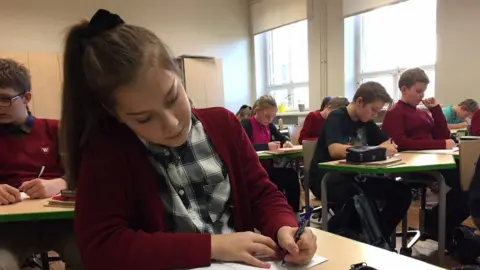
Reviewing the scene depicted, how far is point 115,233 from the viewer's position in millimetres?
682

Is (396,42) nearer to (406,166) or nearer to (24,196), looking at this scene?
(406,166)

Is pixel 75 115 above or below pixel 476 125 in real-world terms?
above

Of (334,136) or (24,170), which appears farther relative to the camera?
(334,136)

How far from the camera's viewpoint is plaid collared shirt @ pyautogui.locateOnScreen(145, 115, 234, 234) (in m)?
0.79

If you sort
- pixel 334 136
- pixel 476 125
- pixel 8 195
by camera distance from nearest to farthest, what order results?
pixel 8 195
pixel 334 136
pixel 476 125

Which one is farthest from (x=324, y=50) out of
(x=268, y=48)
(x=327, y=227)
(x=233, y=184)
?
(x=233, y=184)

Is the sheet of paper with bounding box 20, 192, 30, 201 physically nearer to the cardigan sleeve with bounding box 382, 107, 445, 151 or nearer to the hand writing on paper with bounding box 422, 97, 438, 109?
the cardigan sleeve with bounding box 382, 107, 445, 151

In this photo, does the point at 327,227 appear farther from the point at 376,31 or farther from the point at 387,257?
the point at 376,31

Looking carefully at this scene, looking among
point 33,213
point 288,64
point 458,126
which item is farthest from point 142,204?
point 288,64

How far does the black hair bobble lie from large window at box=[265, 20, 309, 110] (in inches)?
239

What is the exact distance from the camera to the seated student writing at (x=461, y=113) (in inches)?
163

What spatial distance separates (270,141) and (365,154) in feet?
5.77

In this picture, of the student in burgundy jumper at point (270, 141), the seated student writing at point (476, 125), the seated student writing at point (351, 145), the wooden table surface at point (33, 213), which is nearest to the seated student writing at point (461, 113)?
the seated student writing at point (476, 125)

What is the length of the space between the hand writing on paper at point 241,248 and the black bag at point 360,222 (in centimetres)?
140
